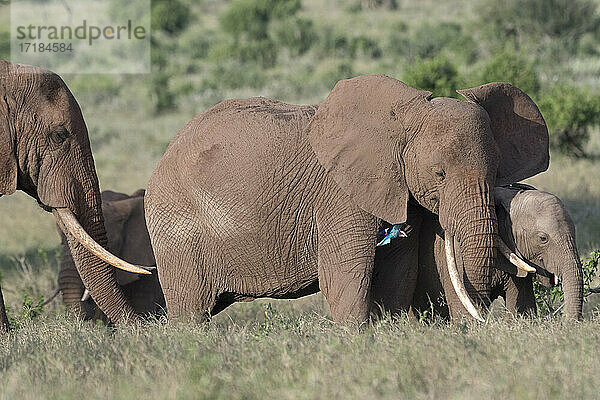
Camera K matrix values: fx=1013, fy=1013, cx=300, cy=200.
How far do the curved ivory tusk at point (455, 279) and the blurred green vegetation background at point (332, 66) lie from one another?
3.61 metres

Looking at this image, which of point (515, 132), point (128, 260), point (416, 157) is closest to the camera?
point (416, 157)

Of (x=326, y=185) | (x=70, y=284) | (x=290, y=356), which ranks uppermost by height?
(x=326, y=185)

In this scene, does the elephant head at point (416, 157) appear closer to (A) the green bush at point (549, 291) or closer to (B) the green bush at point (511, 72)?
(A) the green bush at point (549, 291)

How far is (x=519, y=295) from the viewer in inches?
259

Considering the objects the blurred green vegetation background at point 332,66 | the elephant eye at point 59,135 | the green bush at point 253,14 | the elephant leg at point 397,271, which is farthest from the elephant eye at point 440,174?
the green bush at point 253,14

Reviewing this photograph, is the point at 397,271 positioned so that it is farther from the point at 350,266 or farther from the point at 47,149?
the point at 47,149

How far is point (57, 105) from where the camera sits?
21.1ft

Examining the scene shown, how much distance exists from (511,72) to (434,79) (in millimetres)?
1771

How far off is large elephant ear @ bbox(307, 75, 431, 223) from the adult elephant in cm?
149

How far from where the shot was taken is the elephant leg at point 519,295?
21.5 feet

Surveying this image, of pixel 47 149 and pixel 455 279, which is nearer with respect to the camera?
pixel 455 279

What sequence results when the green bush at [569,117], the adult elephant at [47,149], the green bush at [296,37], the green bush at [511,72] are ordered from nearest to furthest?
the adult elephant at [47,149], the green bush at [569,117], the green bush at [511,72], the green bush at [296,37]

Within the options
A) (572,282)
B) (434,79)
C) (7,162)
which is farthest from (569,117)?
(7,162)

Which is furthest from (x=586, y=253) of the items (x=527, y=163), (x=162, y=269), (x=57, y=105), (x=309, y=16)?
(x=309, y=16)
